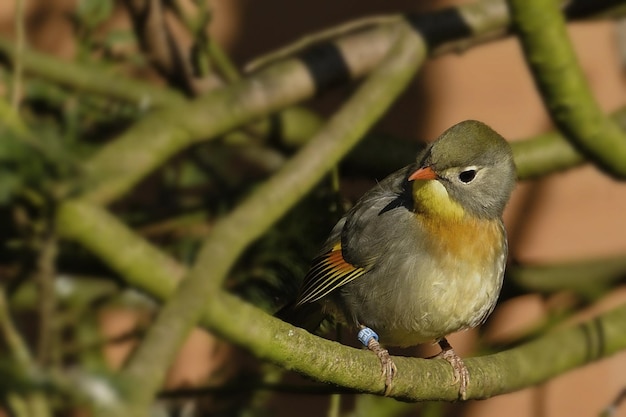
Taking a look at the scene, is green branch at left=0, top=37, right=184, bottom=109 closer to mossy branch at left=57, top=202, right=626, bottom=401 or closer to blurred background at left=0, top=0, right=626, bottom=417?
blurred background at left=0, top=0, right=626, bottom=417

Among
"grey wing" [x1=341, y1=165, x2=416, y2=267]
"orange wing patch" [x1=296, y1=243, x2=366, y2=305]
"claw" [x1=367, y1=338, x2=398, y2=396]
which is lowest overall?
"orange wing patch" [x1=296, y1=243, x2=366, y2=305]

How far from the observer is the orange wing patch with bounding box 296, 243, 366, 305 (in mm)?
3012

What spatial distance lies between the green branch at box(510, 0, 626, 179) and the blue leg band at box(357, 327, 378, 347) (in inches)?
34.9

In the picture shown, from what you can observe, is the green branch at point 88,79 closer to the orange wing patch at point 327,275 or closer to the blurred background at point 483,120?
the blurred background at point 483,120

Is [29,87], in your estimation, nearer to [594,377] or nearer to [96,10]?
[96,10]

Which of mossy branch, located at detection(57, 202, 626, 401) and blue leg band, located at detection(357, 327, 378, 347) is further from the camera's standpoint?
blue leg band, located at detection(357, 327, 378, 347)

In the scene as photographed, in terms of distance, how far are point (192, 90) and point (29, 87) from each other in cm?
63

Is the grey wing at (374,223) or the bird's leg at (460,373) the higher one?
the grey wing at (374,223)

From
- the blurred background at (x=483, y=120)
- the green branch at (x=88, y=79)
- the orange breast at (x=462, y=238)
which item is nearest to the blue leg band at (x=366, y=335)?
the orange breast at (x=462, y=238)

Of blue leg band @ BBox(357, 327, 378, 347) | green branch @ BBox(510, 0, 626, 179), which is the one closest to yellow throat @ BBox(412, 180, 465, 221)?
blue leg band @ BBox(357, 327, 378, 347)

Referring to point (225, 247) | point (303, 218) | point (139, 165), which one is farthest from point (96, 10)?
point (225, 247)

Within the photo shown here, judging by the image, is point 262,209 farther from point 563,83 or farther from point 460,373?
point 563,83

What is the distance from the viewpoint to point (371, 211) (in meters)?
3.09

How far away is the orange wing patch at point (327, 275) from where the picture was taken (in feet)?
9.88
